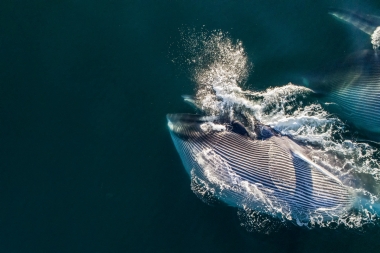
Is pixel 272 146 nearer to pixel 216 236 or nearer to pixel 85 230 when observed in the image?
pixel 216 236

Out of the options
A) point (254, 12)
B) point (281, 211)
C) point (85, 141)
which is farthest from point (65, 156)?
point (254, 12)

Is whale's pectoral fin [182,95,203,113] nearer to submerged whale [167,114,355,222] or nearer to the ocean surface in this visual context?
the ocean surface

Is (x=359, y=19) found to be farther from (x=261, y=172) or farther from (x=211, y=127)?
(x=261, y=172)

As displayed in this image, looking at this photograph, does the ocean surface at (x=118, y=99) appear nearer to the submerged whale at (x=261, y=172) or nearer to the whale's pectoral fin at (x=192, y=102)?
the whale's pectoral fin at (x=192, y=102)

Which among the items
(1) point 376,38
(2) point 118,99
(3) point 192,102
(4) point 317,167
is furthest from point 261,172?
(1) point 376,38

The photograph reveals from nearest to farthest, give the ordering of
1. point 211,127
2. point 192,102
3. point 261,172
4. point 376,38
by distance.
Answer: point 261,172 < point 211,127 < point 376,38 < point 192,102

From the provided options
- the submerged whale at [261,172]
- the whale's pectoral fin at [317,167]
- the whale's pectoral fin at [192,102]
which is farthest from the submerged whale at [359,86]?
the whale's pectoral fin at [192,102]

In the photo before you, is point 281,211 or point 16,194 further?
point 16,194
